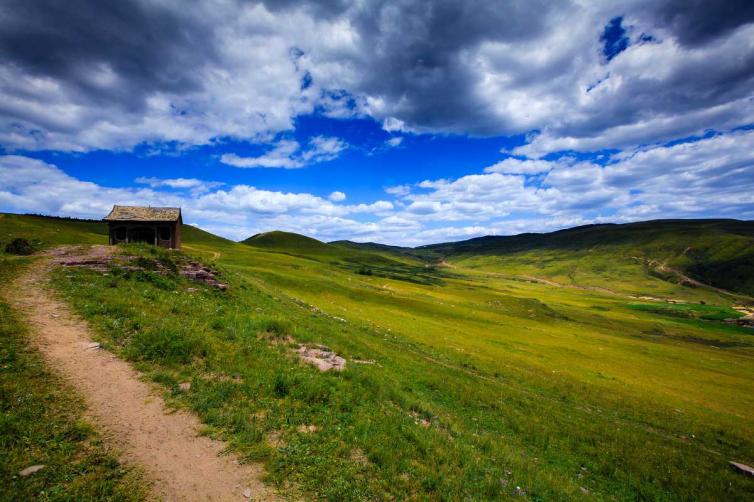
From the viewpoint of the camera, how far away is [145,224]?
192ft

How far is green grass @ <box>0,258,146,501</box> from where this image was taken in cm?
734

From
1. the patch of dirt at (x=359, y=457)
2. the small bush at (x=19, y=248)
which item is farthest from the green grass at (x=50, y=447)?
the small bush at (x=19, y=248)

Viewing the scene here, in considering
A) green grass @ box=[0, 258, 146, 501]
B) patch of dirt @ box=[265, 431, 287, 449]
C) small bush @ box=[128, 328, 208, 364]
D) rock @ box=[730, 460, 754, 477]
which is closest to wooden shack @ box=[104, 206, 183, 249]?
small bush @ box=[128, 328, 208, 364]

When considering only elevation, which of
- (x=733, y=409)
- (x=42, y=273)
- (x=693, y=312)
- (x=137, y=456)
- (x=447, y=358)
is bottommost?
(x=693, y=312)

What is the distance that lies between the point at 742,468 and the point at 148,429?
104 ft

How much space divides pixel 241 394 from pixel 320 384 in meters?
3.20

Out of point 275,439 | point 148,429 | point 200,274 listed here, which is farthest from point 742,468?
point 200,274

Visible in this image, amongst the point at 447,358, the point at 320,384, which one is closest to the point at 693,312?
the point at 447,358

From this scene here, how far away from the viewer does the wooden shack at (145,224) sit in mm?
57469

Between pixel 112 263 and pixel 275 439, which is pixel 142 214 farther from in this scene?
pixel 275 439

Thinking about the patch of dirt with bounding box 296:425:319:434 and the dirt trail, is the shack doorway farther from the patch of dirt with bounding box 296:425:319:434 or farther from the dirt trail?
the patch of dirt with bounding box 296:425:319:434

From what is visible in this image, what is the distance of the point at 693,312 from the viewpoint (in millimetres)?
171000

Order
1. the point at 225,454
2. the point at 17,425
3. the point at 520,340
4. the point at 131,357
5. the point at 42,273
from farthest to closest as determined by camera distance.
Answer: the point at 520,340 → the point at 42,273 → the point at 131,357 → the point at 225,454 → the point at 17,425

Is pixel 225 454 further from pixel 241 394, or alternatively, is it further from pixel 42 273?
pixel 42 273
